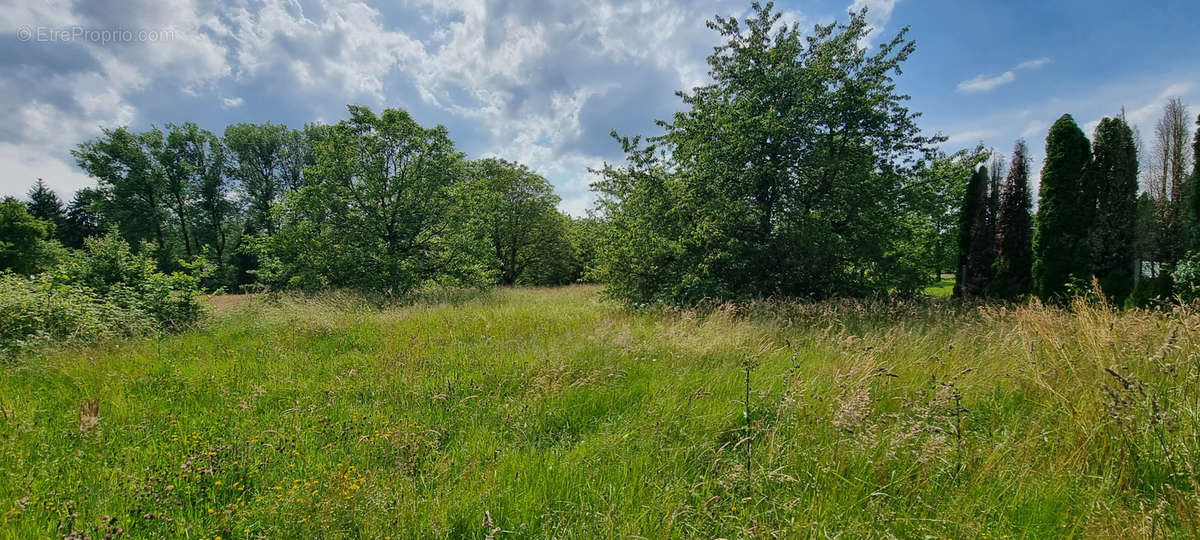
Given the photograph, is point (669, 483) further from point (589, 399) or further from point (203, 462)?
point (203, 462)

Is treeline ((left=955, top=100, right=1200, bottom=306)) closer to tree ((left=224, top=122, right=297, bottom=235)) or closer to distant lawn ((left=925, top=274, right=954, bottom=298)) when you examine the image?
distant lawn ((left=925, top=274, right=954, bottom=298))

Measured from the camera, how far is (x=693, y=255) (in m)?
10.1

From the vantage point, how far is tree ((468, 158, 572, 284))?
23.2m

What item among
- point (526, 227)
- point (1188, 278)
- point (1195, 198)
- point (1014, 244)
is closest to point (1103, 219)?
point (1195, 198)

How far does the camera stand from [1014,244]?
14828mm

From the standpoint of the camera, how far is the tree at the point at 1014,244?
1463 centimetres

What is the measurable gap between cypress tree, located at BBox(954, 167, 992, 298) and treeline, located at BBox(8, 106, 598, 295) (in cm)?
1722

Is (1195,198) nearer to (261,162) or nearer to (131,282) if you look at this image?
(131,282)

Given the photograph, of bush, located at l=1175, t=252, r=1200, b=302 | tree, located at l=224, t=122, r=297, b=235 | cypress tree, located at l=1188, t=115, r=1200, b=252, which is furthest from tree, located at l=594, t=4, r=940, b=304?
tree, located at l=224, t=122, r=297, b=235

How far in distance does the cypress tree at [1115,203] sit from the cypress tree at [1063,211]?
0.28 meters

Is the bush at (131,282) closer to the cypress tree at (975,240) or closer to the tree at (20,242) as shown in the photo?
the cypress tree at (975,240)

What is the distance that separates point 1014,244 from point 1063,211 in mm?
2450

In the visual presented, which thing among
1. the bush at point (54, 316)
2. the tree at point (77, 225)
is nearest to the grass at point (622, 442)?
the bush at point (54, 316)

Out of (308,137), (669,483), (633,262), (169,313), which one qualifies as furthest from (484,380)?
(308,137)
